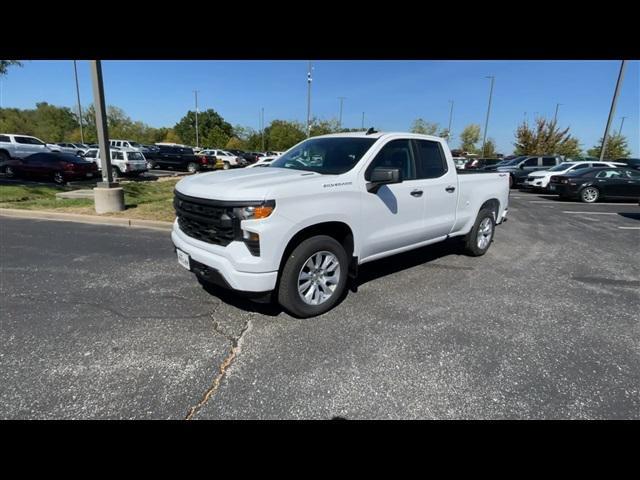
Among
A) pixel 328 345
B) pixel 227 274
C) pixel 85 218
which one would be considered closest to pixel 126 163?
pixel 85 218

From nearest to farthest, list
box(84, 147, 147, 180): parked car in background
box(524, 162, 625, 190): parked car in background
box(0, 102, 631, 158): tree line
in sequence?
box(524, 162, 625, 190): parked car in background < box(84, 147, 147, 180): parked car in background < box(0, 102, 631, 158): tree line

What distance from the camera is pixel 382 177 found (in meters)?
3.40

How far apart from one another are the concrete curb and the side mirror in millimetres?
5010

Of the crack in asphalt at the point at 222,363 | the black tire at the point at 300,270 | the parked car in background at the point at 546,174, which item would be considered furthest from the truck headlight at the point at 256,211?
the parked car in background at the point at 546,174

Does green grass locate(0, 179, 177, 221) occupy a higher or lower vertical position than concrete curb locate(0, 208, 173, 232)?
higher

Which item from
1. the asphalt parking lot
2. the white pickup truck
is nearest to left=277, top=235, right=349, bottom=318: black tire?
the white pickup truck

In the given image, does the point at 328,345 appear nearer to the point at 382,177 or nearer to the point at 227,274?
the point at 227,274

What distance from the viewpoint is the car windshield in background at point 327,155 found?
3.75m

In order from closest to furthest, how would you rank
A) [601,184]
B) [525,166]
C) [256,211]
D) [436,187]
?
[256,211] → [436,187] → [601,184] → [525,166]

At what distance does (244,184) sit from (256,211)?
371 mm

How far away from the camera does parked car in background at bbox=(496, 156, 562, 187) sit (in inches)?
732

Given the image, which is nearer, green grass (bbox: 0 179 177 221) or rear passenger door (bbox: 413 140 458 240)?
rear passenger door (bbox: 413 140 458 240)

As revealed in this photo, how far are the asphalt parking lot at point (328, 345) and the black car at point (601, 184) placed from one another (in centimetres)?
1034

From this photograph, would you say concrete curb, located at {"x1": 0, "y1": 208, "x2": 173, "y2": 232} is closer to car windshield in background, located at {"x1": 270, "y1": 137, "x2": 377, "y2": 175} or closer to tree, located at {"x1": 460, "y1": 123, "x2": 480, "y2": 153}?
car windshield in background, located at {"x1": 270, "y1": 137, "x2": 377, "y2": 175}
